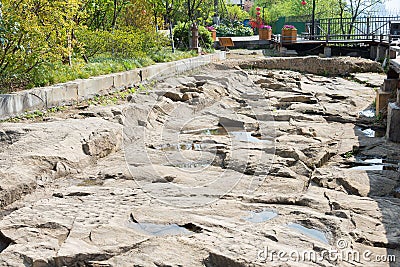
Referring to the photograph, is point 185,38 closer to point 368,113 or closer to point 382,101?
point 368,113

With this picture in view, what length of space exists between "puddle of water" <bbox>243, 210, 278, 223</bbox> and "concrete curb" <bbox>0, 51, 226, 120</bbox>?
437 cm

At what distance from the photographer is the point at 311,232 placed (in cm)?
428

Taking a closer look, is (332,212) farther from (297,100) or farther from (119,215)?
(297,100)

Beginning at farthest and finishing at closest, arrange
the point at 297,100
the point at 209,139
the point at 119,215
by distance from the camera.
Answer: the point at 297,100
the point at 209,139
the point at 119,215

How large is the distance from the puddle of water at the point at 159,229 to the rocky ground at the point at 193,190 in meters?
0.02

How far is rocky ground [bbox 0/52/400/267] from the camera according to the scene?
3.83m

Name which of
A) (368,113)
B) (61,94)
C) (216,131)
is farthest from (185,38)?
(61,94)

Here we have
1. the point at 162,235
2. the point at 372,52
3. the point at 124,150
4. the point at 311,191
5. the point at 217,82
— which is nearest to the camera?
the point at 162,235

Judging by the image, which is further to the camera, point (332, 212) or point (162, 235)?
point (332, 212)

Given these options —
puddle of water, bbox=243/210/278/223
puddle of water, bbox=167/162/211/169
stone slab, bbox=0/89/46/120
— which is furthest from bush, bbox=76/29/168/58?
puddle of water, bbox=243/210/278/223

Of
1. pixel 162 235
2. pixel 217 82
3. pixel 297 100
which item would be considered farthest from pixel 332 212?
pixel 217 82

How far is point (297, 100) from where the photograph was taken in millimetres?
12273

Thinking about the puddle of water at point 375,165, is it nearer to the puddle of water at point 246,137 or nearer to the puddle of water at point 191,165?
the puddle of water at point 246,137

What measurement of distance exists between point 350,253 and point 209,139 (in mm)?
4327
